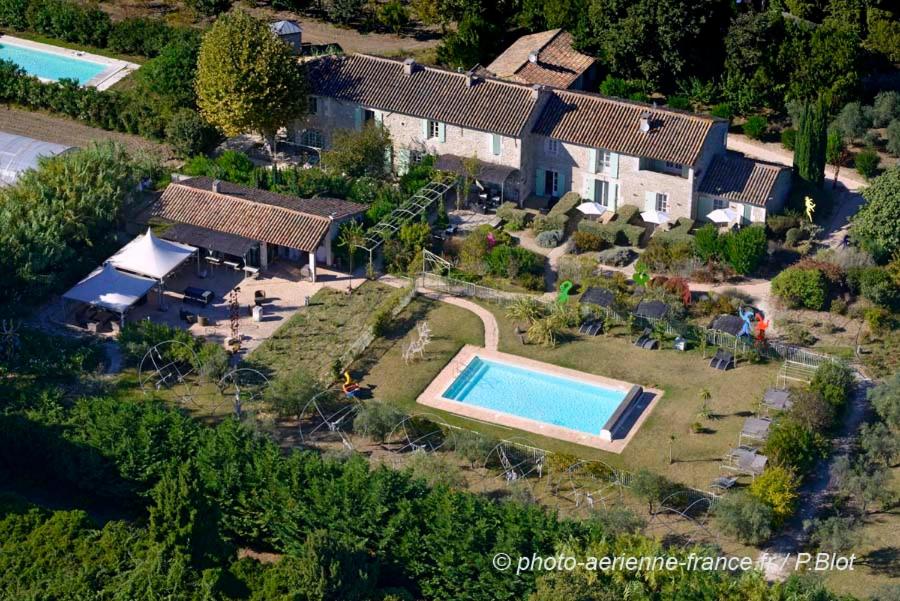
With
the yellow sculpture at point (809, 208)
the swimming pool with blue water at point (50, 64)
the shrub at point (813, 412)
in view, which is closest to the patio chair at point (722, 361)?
the shrub at point (813, 412)

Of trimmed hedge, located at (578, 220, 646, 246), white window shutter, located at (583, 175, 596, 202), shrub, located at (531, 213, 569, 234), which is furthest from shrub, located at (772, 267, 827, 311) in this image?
white window shutter, located at (583, 175, 596, 202)

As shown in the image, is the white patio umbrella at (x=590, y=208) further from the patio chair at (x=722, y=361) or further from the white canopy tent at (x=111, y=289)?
the white canopy tent at (x=111, y=289)

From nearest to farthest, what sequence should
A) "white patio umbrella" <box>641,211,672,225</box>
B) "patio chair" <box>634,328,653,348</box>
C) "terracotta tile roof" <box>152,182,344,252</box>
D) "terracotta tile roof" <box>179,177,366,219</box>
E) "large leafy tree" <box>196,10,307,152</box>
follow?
"patio chair" <box>634,328,653,348</box>, "terracotta tile roof" <box>152,182,344,252</box>, "terracotta tile roof" <box>179,177,366,219</box>, "white patio umbrella" <box>641,211,672,225</box>, "large leafy tree" <box>196,10,307,152</box>

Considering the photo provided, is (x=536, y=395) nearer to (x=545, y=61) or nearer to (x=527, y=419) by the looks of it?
(x=527, y=419)

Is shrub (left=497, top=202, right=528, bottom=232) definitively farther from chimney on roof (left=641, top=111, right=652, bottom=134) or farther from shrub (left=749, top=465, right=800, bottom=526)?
Result: shrub (left=749, top=465, right=800, bottom=526)

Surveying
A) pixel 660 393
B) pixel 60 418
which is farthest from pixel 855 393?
pixel 60 418

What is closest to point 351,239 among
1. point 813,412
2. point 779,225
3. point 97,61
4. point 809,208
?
point 779,225
